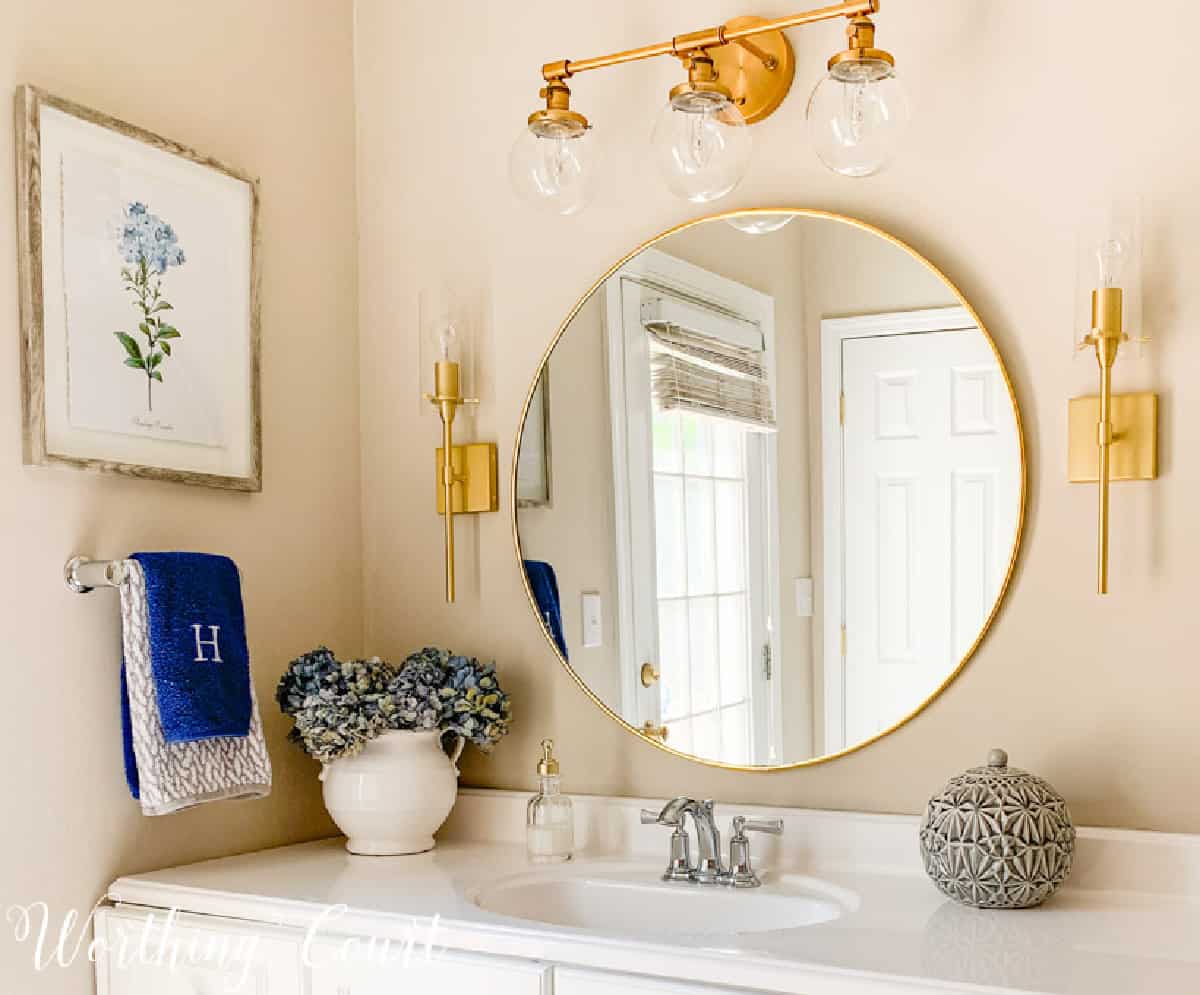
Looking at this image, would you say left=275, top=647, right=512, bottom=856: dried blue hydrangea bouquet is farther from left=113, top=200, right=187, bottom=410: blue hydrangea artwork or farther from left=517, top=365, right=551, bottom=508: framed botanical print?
left=113, top=200, right=187, bottom=410: blue hydrangea artwork

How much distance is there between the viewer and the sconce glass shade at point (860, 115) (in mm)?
1730

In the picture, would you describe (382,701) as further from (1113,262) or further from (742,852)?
(1113,262)

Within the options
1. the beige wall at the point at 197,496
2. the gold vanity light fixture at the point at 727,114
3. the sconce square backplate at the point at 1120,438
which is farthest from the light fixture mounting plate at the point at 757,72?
the beige wall at the point at 197,496

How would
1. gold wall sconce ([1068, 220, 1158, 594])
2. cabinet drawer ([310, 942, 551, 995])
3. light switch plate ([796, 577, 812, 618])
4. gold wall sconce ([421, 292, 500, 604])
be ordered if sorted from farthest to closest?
gold wall sconce ([421, 292, 500, 604]) → light switch plate ([796, 577, 812, 618]) → gold wall sconce ([1068, 220, 1158, 594]) → cabinet drawer ([310, 942, 551, 995])

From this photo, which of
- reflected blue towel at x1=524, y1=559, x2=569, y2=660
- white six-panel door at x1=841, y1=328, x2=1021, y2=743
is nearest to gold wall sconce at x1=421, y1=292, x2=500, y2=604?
reflected blue towel at x1=524, y1=559, x2=569, y2=660

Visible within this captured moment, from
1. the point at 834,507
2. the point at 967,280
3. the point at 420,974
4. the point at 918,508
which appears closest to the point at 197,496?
the point at 420,974

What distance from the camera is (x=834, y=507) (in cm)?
193

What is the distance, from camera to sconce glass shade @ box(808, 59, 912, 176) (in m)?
1.73

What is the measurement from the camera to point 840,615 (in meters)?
1.92

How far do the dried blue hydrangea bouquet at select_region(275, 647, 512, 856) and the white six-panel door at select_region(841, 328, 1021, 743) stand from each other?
1.87 ft

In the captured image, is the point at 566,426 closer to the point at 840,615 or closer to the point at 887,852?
the point at 840,615

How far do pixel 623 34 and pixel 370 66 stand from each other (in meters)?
0.50

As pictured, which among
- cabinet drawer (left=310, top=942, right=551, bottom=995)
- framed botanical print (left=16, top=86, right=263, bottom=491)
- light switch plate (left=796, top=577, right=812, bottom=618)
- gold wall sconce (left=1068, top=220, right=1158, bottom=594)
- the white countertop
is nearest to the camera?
the white countertop

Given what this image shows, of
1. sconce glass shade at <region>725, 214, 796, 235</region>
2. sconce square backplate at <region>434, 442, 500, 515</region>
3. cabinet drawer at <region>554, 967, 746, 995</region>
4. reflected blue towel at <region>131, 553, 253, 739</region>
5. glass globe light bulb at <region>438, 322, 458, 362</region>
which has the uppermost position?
sconce glass shade at <region>725, 214, 796, 235</region>
